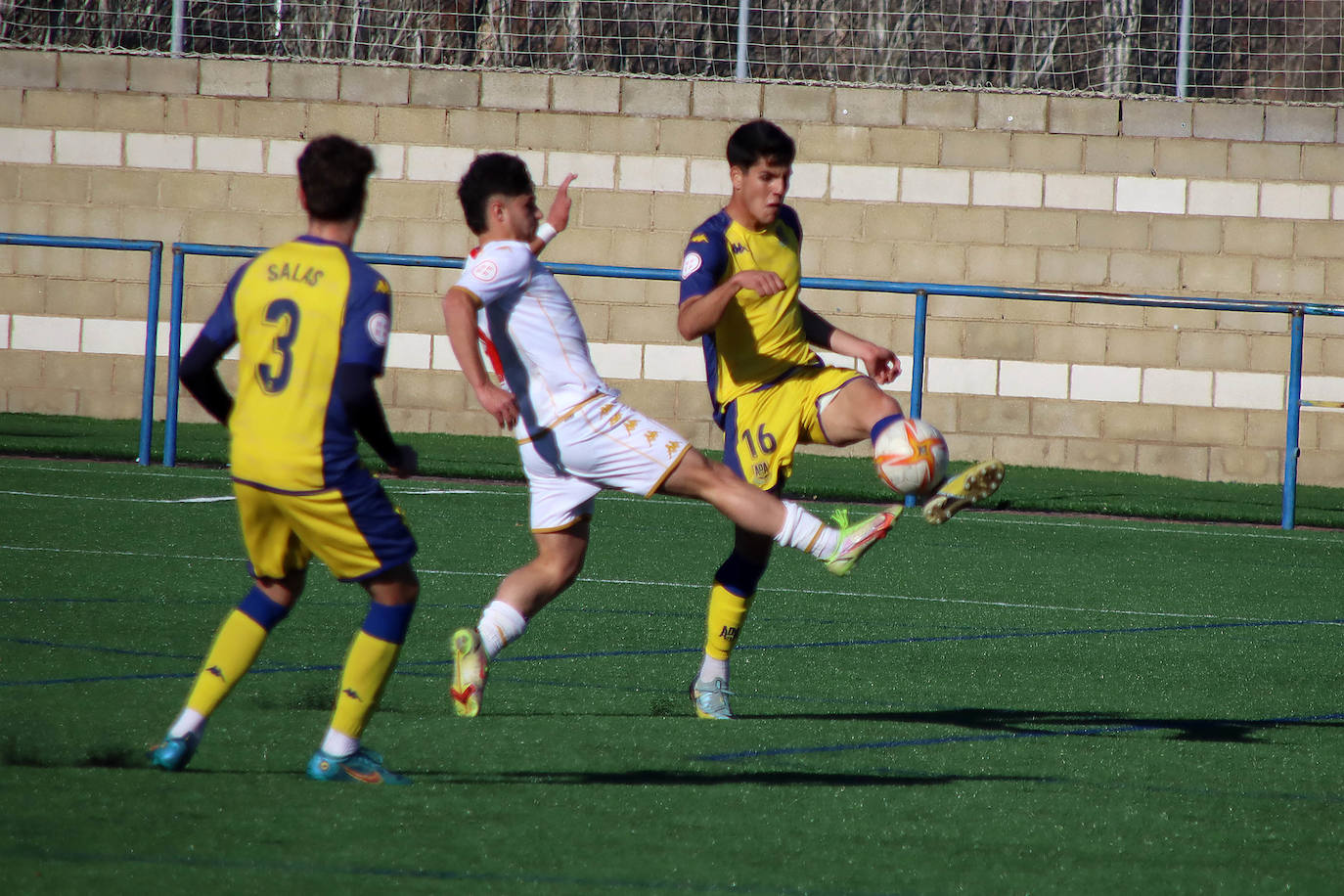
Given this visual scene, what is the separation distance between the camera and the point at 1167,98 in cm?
1305

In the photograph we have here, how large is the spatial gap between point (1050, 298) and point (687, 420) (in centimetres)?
375

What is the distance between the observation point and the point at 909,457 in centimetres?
472

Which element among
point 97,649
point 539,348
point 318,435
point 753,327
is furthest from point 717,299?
point 97,649

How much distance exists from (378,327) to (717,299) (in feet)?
4.61

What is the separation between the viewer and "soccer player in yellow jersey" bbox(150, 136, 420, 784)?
352cm

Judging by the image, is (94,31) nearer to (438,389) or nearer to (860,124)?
(438,389)

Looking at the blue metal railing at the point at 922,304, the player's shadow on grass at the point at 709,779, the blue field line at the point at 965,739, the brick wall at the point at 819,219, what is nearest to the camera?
the player's shadow on grass at the point at 709,779

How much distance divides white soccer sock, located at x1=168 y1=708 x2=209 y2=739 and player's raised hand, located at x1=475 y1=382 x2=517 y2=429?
100cm

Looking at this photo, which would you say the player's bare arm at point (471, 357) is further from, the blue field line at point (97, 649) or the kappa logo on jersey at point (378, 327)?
the blue field line at point (97, 649)

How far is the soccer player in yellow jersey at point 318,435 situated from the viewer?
3.52 m

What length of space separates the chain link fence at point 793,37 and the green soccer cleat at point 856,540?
9.62 m

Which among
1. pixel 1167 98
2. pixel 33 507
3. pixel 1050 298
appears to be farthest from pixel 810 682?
pixel 1167 98

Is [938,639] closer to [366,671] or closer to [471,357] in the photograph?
[471,357]

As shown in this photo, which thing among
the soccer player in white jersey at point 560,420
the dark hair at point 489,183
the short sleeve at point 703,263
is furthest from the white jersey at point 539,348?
the short sleeve at point 703,263
